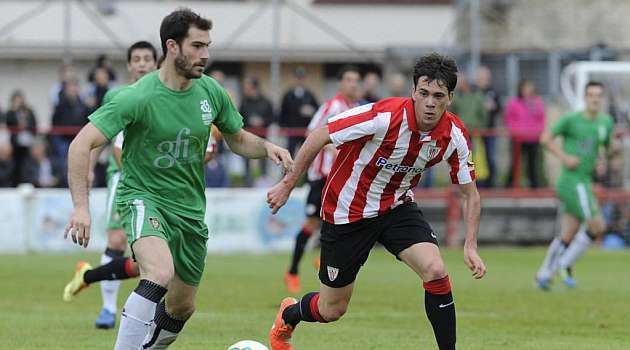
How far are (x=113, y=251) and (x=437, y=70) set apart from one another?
4.30m

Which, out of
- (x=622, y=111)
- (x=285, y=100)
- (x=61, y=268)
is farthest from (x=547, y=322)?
(x=622, y=111)

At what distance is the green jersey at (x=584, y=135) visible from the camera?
659 inches

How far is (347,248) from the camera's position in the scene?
9.52m

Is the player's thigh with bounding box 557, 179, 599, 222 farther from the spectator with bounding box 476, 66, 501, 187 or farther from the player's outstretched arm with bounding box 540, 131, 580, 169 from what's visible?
the spectator with bounding box 476, 66, 501, 187

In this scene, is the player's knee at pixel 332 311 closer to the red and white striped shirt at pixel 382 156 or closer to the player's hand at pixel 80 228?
the red and white striped shirt at pixel 382 156

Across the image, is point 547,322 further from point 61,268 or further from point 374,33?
point 374,33

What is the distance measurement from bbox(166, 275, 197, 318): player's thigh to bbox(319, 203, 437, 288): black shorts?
3.54 feet

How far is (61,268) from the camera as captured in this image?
18656mm

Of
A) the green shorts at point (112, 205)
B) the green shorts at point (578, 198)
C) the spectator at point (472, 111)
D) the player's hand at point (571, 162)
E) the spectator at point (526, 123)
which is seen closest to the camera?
the green shorts at point (112, 205)

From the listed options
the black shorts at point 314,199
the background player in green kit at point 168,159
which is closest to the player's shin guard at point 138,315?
the background player in green kit at point 168,159

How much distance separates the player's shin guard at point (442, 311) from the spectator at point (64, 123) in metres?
13.8

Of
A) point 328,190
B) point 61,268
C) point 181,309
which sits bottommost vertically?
point 61,268

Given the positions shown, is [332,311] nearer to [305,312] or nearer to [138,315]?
[305,312]

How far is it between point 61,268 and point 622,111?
11347 millimetres
